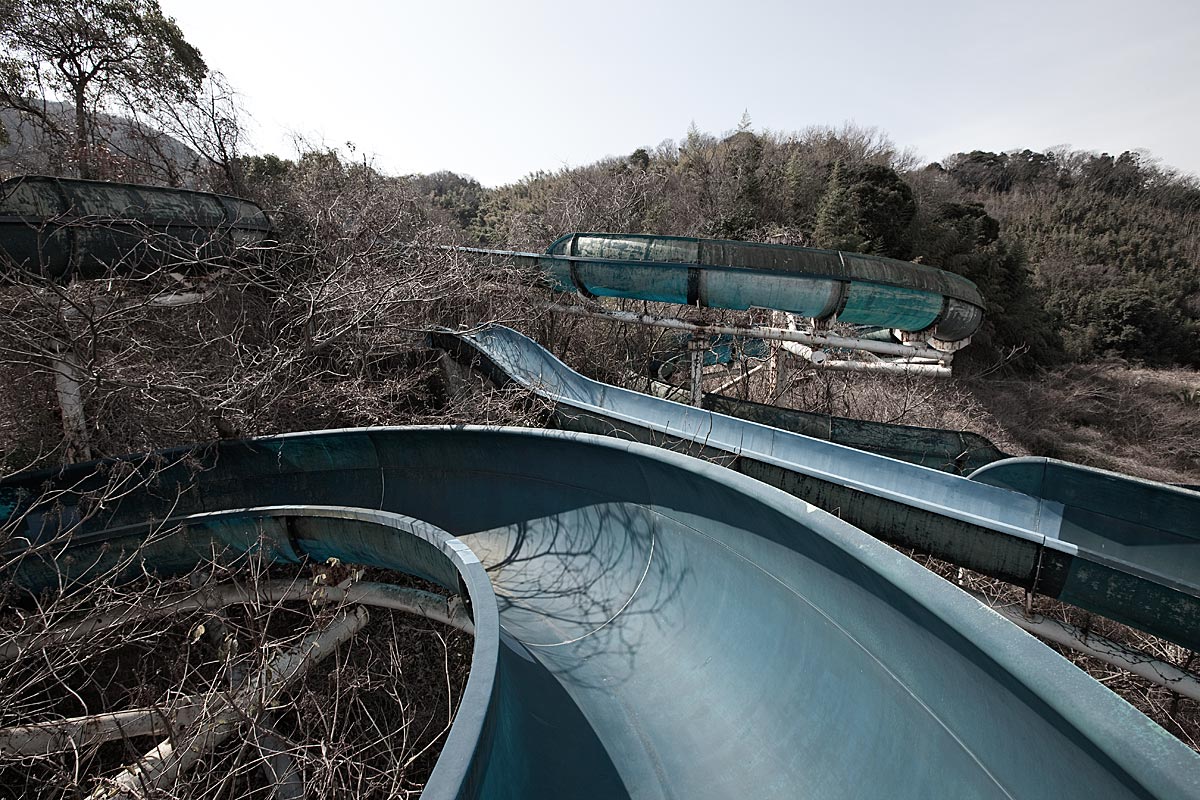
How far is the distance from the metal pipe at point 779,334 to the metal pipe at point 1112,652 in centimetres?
363

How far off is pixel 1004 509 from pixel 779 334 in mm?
3752

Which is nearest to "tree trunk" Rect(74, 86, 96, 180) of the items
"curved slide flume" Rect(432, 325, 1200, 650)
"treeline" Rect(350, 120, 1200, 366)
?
"treeline" Rect(350, 120, 1200, 366)

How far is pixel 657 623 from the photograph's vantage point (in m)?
2.83

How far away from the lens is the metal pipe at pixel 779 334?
6859 millimetres

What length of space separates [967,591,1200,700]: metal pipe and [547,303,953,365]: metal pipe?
11.9ft

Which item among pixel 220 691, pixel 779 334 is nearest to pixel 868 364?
pixel 779 334

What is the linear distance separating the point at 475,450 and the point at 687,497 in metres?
1.80

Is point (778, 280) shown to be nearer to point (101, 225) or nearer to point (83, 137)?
point (101, 225)

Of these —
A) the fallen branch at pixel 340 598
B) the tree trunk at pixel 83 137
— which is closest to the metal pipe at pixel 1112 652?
the fallen branch at pixel 340 598

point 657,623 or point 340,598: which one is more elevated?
point 657,623

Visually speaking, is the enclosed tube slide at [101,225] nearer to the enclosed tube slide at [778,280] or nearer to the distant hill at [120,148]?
the distant hill at [120,148]

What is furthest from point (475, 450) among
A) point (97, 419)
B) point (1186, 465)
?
point (1186, 465)

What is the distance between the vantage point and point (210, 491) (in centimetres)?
401

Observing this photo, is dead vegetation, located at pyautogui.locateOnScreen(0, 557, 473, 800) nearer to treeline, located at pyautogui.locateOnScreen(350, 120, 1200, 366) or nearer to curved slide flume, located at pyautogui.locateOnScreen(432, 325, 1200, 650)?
curved slide flume, located at pyautogui.locateOnScreen(432, 325, 1200, 650)
